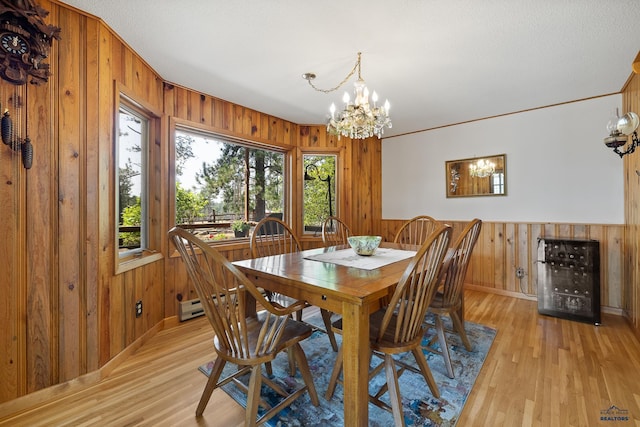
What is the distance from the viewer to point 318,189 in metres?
4.02

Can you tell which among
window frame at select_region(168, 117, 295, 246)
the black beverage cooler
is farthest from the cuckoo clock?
the black beverage cooler

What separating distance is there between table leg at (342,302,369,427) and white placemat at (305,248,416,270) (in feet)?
1.58

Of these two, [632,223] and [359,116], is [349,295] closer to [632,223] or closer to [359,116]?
[359,116]

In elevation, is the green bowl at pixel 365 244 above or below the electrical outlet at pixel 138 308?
above

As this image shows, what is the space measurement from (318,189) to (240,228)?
129 cm

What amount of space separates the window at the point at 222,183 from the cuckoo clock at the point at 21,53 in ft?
3.96

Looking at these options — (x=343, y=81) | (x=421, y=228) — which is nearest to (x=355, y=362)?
(x=421, y=228)

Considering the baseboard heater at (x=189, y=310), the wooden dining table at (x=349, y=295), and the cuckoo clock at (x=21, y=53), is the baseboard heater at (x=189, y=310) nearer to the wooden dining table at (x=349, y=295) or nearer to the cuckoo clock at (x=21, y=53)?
the wooden dining table at (x=349, y=295)

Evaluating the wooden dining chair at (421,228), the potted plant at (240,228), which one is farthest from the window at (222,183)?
the wooden dining chair at (421,228)

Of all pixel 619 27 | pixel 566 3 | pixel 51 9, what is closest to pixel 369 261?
pixel 566 3

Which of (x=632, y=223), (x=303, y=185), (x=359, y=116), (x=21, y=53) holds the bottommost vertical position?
(x=632, y=223)

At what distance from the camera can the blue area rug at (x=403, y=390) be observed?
142cm

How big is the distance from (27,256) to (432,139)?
4338mm

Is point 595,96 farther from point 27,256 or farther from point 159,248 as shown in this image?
point 27,256
